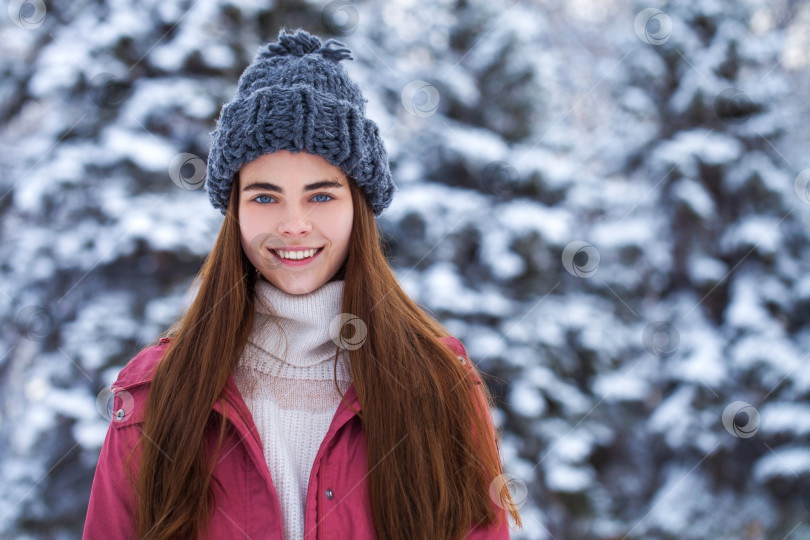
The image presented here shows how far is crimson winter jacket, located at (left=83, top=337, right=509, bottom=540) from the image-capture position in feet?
4.96

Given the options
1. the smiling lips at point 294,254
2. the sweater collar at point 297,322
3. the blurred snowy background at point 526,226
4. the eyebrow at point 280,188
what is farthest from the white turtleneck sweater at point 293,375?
the blurred snowy background at point 526,226

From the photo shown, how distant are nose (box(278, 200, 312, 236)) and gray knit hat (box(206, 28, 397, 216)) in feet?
0.48

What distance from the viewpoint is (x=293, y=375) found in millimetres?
1715

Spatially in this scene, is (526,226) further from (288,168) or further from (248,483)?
(248,483)

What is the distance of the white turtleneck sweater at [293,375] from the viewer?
5.38 feet

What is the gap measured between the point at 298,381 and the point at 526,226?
2924 mm

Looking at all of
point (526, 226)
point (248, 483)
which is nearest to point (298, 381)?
point (248, 483)

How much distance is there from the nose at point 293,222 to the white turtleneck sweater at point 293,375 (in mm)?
185

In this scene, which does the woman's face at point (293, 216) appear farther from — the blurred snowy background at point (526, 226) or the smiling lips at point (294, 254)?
the blurred snowy background at point (526, 226)

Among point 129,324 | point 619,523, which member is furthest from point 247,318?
point 619,523

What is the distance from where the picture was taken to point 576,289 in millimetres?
4691

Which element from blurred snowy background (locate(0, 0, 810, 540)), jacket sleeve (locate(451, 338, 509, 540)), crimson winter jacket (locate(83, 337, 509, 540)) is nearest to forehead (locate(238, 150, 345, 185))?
crimson winter jacket (locate(83, 337, 509, 540))

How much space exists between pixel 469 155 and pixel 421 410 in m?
3.04

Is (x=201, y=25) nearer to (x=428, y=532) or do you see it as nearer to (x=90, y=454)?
(x=90, y=454)
